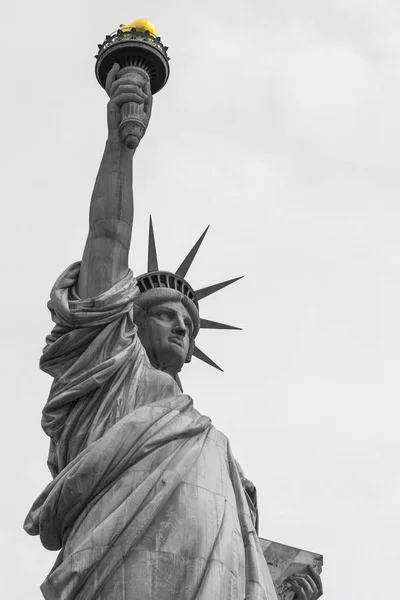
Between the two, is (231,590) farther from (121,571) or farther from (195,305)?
(195,305)

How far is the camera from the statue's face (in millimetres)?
17219

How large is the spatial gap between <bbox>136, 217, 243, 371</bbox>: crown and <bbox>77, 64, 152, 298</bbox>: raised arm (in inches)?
43.0

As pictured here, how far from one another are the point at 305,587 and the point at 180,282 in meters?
3.92

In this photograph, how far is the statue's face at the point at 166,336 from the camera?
56.5 ft

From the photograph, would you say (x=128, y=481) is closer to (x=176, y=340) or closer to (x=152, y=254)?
(x=176, y=340)

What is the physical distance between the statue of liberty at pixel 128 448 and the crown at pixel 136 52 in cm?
16

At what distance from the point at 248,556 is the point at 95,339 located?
293 centimetres

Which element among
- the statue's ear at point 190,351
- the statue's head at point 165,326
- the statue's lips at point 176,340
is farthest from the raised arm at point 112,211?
the statue's ear at point 190,351

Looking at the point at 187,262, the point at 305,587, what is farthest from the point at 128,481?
the point at 187,262

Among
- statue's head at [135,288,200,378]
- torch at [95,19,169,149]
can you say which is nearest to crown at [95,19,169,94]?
torch at [95,19,169,149]

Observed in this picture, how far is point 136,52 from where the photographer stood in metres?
17.7

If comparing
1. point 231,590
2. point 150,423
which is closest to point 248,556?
point 231,590

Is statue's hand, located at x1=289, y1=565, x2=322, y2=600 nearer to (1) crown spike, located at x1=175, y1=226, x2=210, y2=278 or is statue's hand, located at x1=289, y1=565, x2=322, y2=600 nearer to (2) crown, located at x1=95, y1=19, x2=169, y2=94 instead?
(1) crown spike, located at x1=175, y1=226, x2=210, y2=278

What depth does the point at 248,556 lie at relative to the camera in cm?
1484
